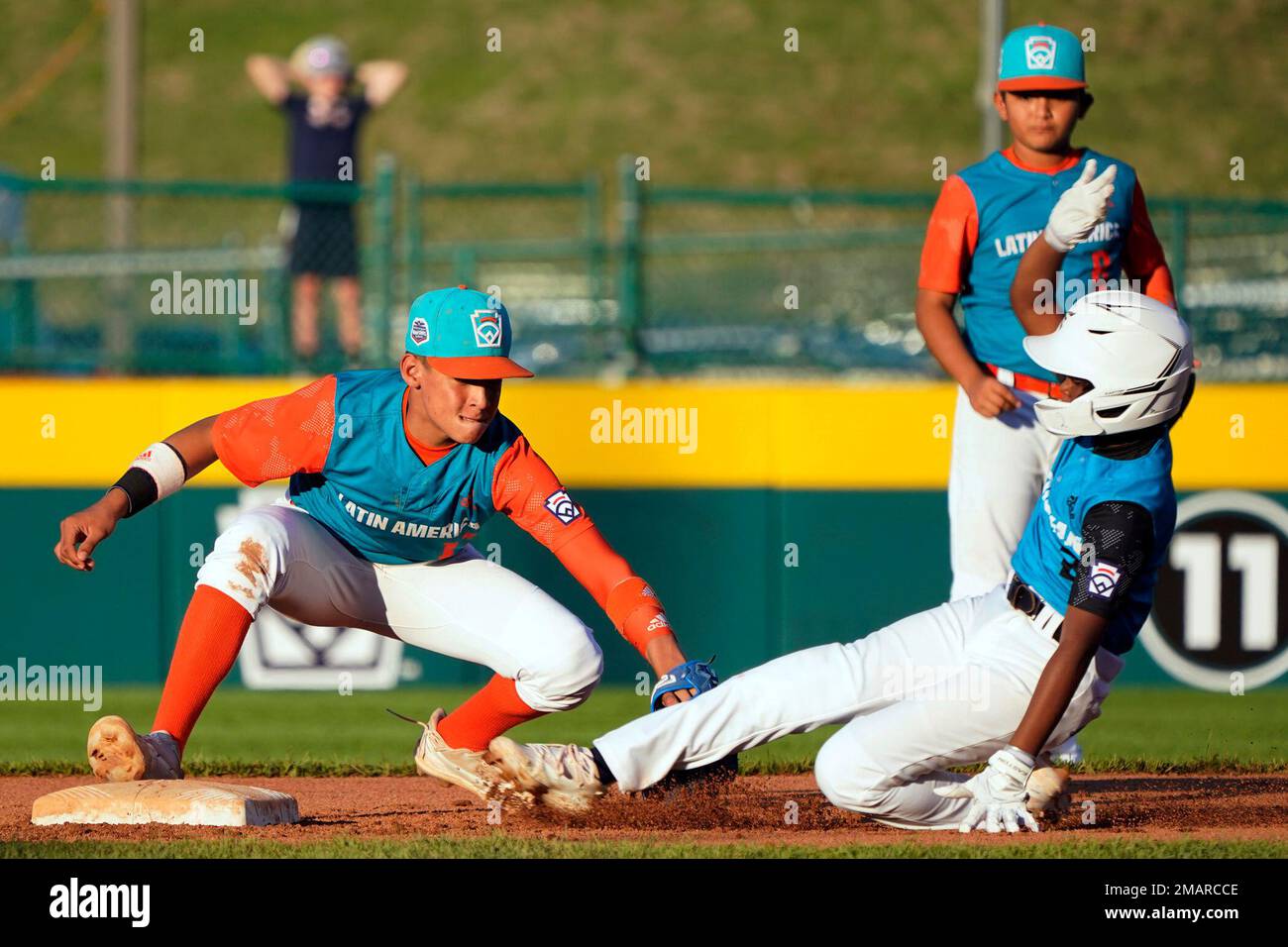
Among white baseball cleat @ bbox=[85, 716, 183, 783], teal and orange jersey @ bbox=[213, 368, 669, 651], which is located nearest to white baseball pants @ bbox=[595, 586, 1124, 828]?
teal and orange jersey @ bbox=[213, 368, 669, 651]

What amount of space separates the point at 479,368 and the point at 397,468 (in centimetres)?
47

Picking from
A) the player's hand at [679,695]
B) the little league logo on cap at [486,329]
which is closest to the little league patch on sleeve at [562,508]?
the little league logo on cap at [486,329]

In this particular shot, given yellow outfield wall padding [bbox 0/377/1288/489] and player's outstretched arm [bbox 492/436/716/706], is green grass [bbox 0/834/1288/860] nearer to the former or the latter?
player's outstretched arm [bbox 492/436/716/706]

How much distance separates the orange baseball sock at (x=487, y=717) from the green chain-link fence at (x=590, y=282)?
4068 mm

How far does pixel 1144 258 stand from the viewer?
705cm

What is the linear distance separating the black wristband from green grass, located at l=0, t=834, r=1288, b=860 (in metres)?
1.07

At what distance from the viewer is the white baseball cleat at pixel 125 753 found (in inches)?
213

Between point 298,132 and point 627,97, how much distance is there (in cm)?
2535

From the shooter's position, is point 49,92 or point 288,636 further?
point 49,92

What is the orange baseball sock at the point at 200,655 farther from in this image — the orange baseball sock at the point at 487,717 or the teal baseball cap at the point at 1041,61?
the teal baseball cap at the point at 1041,61

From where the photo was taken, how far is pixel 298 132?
12.1 m

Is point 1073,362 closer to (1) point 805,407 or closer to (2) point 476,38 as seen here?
(1) point 805,407

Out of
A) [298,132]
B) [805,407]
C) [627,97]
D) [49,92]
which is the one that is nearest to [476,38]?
[627,97]

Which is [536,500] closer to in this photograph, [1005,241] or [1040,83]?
[1005,241]
